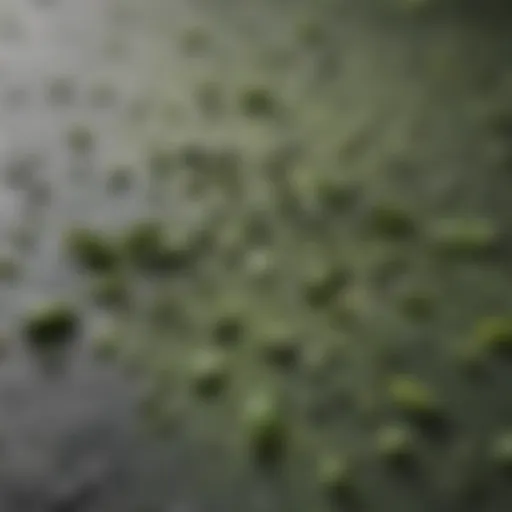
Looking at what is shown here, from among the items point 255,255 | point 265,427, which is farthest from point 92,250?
point 265,427

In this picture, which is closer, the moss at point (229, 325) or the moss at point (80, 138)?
the moss at point (229, 325)

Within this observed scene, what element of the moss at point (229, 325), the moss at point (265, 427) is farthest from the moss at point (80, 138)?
the moss at point (265, 427)

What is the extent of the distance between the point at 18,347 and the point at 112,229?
0.54 feet

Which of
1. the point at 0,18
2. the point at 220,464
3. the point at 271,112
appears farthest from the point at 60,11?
the point at 220,464

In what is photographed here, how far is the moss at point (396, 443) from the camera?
2.97 ft

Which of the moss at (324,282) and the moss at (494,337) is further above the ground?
the moss at (324,282)

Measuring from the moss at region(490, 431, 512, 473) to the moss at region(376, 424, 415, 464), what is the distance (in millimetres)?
66

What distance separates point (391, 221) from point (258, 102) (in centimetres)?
24

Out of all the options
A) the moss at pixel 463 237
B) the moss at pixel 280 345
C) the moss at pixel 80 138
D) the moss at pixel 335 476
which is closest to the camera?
the moss at pixel 335 476

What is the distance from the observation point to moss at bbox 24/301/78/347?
100cm

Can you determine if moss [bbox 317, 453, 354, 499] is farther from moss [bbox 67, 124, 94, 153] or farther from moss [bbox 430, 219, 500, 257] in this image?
moss [bbox 67, 124, 94, 153]

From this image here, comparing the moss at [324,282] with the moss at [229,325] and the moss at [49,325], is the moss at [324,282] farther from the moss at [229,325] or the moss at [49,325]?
the moss at [49,325]

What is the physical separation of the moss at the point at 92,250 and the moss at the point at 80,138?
13 cm

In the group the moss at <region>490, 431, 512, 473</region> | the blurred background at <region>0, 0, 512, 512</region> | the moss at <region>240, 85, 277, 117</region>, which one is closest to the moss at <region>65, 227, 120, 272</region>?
the blurred background at <region>0, 0, 512, 512</region>
